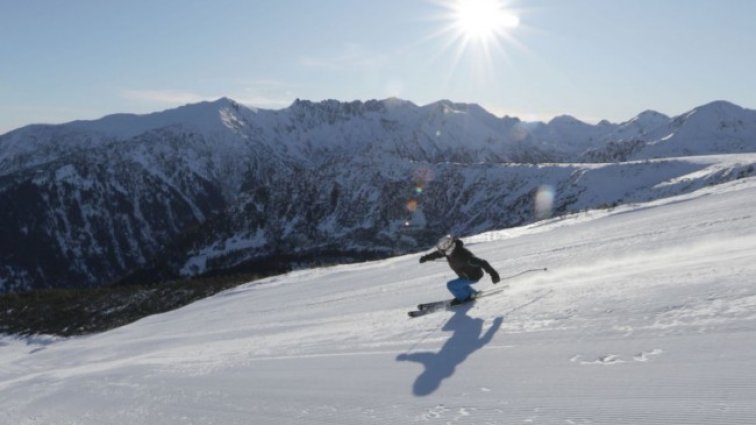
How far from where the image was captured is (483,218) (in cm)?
14012

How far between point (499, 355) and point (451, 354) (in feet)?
3.02

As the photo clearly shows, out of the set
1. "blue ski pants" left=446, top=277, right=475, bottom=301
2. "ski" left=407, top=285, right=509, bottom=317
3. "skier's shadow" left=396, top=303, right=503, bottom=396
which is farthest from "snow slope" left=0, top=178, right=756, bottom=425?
"blue ski pants" left=446, top=277, right=475, bottom=301

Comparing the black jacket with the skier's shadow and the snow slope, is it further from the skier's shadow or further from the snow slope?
the skier's shadow

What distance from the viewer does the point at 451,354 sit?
28.0 ft

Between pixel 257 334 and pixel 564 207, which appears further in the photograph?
pixel 564 207

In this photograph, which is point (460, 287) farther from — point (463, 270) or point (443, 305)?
point (443, 305)

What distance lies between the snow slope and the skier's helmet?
1.25 m

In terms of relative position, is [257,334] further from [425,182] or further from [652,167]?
[425,182]

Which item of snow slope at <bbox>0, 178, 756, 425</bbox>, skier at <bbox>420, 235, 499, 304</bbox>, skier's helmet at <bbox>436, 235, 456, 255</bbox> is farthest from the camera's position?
skier at <bbox>420, 235, 499, 304</bbox>

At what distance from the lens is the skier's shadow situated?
7539 millimetres

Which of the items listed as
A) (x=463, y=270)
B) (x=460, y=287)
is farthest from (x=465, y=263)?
(x=460, y=287)

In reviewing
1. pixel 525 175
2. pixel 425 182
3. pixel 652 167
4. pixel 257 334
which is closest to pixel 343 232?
pixel 425 182

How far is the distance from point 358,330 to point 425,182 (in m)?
155

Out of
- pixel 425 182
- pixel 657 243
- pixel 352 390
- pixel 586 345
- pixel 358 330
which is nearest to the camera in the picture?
pixel 586 345
